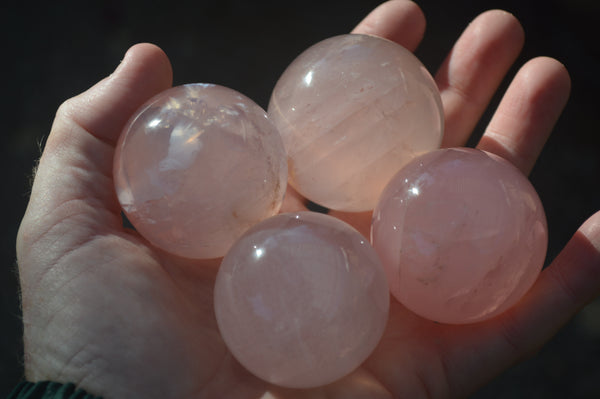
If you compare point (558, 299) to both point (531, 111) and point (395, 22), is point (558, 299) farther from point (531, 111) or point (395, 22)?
point (395, 22)

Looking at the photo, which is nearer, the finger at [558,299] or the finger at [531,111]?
the finger at [558,299]

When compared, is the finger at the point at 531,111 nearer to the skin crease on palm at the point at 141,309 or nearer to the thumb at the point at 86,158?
the skin crease on palm at the point at 141,309

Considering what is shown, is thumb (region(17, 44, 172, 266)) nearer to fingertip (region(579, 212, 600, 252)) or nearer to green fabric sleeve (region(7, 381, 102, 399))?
green fabric sleeve (region(7, 381, 102, 399))

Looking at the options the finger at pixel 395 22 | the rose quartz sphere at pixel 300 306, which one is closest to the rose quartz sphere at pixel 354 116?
the rose quartz sphere at pixel 300 306

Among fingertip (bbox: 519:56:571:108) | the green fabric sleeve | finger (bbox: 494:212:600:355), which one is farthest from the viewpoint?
fingertip (bbox: 519:56:571:108)

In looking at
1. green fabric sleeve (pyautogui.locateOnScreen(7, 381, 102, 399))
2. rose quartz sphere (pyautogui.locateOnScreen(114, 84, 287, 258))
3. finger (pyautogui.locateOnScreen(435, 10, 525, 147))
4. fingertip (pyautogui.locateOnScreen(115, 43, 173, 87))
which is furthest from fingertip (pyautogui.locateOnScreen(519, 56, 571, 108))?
green fabric sleeve (pyautogui.locateOnScreen(7, 381, 102, 399))

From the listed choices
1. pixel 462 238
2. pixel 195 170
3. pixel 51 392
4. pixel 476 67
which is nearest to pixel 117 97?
pixel 195 170
